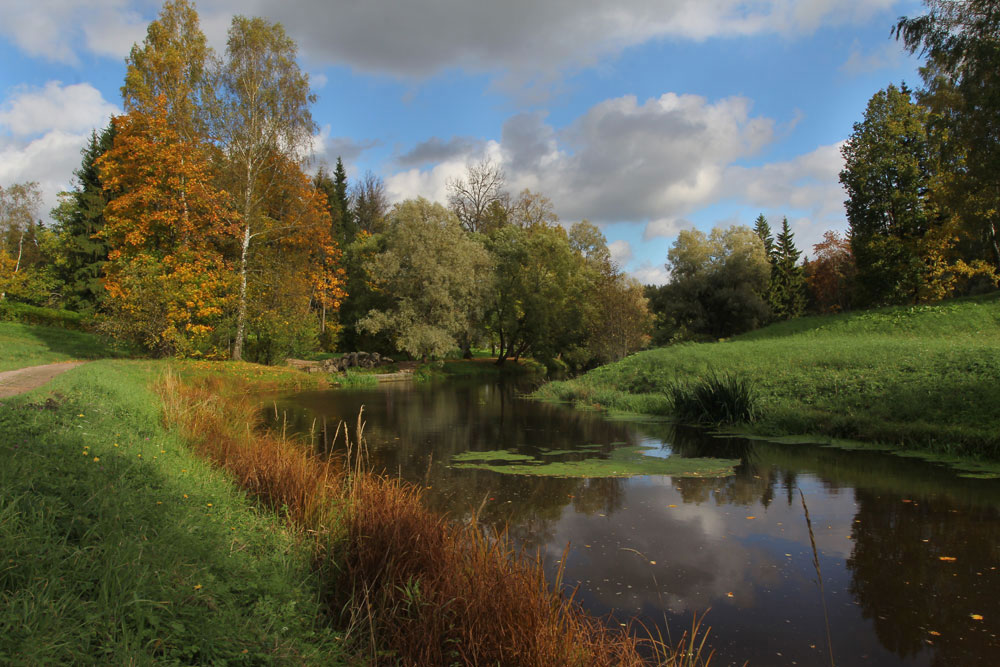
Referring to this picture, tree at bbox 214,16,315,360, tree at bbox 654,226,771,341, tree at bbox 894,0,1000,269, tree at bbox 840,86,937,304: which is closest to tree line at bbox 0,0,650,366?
tree at bbox 214,16,315,360

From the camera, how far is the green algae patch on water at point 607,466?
844 centimetres

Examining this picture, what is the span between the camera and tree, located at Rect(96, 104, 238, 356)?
20.0 m

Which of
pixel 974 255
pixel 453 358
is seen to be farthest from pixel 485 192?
pixel 974 255

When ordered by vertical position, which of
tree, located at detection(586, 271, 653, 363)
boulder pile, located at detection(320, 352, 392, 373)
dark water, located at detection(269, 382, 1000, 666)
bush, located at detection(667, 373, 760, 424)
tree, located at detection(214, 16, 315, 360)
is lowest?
dark water, located at detection(269, 382, 1000, 666)

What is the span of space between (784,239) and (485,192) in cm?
3355

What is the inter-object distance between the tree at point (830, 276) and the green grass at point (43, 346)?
44389mm

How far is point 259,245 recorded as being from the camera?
2592 centimetres

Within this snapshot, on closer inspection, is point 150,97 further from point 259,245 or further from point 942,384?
point 942,384

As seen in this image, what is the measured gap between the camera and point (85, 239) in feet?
116

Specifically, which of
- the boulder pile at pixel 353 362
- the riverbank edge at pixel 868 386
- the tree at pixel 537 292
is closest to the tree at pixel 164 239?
the boulder pile at pixel 353 362

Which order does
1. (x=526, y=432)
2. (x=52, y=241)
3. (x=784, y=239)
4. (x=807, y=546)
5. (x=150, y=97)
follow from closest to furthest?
(x=807, y=546) → (x=526, y=432) → (x=150, y=97) → (x=52, y=241) → (x=784, y=239)

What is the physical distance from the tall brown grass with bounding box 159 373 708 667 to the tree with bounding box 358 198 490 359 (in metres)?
24.9

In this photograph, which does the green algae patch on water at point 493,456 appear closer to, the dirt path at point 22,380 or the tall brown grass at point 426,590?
the tall brown grass at point 426,590

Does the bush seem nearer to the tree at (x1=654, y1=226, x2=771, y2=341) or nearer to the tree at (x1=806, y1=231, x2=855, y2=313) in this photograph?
the tree at (x1=654, y1=226, x2=771, y2=341)
